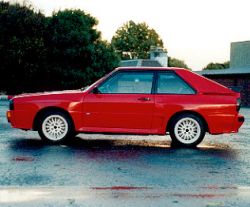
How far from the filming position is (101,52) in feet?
131

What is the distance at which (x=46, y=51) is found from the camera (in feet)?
119

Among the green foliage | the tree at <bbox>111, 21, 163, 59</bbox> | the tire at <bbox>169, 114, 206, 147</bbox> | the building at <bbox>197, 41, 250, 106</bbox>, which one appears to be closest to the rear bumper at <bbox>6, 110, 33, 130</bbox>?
the tire at <bbox>169, 114, 206, 147</bbox>

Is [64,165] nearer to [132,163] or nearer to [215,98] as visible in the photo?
[132,163]

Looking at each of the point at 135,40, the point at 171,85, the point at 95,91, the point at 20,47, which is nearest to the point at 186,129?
the point at 171,85

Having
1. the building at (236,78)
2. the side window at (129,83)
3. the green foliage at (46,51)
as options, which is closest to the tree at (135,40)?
the building at (236,78)

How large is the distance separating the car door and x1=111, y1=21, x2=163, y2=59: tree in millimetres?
90894

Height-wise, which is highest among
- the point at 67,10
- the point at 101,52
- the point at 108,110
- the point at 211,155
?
the point at 67,10

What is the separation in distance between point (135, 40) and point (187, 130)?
9291 cm

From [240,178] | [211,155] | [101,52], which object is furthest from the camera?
[101,52]

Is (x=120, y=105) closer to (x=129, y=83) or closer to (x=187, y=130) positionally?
(x=129, y=83)

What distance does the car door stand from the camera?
9141mm

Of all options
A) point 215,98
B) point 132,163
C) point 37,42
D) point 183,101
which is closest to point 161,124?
point 183,101

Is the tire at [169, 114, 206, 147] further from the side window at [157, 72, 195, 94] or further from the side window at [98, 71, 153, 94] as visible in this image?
the side window at [98, 71, 153, 94]

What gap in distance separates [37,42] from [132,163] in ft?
96.7
